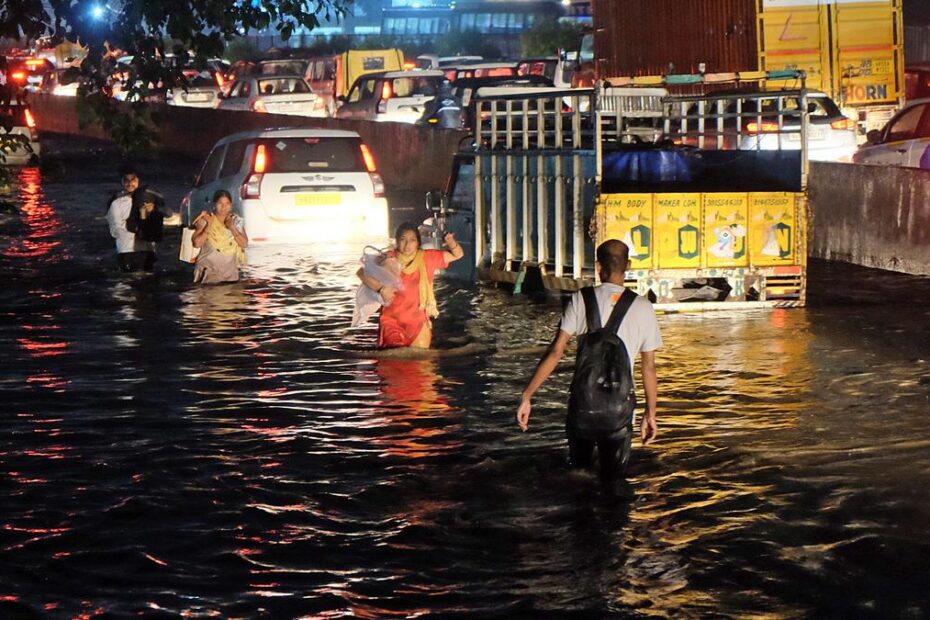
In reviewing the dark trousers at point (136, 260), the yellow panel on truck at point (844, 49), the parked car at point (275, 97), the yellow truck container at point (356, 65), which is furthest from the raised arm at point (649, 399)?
the yellow truck container at point (356, 65)

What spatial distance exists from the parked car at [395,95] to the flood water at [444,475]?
22157mm

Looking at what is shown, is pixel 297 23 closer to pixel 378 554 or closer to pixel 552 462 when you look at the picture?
pixel 552 462

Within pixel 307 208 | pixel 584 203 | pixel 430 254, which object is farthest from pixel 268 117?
pixel 430 254

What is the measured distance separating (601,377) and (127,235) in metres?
11.5

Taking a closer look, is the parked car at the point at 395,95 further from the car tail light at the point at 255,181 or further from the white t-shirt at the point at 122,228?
the white t-shirt at the point at 122,228

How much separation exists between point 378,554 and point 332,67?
4334 cm

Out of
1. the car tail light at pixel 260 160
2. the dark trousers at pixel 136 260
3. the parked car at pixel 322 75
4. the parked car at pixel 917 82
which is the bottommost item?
the dark trousers at pixel 136 260

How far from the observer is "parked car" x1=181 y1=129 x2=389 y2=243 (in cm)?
1989

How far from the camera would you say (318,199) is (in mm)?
20094

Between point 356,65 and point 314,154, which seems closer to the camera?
point 314,154

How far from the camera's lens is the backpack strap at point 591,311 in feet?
26.2

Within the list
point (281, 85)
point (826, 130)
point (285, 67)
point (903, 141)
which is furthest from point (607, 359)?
point (285, 67)

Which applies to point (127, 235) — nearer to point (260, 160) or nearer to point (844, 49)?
point (260, 160)

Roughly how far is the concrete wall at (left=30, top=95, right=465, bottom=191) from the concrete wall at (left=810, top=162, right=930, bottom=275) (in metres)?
9.67
